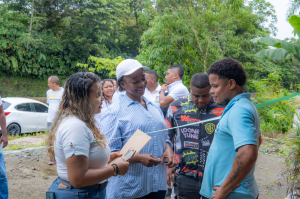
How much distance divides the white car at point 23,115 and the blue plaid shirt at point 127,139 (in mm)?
8484

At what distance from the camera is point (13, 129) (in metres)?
9.89

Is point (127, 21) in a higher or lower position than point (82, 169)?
higher

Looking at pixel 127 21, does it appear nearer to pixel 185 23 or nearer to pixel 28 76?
pixel 28 76

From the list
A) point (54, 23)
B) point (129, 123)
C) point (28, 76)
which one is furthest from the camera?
point (54, 23)

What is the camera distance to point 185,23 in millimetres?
10570

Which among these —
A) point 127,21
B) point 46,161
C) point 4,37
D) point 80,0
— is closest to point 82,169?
point 46,161

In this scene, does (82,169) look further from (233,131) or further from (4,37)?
(4,37)

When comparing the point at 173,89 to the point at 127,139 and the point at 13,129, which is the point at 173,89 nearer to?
the point at 127,139

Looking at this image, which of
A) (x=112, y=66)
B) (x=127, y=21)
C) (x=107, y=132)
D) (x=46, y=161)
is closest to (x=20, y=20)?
(x=127, y=21)

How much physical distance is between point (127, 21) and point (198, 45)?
14253mm

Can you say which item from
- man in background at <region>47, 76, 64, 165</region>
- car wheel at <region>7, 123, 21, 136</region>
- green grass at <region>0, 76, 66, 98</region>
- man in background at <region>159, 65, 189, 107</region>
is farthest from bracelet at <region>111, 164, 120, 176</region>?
green grass at <region>0, 76, 66, 98</region>

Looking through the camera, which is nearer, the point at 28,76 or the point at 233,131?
the point at 233,131

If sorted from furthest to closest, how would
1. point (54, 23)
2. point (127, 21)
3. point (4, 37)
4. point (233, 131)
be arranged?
point (127, 21)
point (54, 23)
point (4, 37)
point (233, 131)

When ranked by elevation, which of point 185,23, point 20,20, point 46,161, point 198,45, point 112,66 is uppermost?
point 20,20
